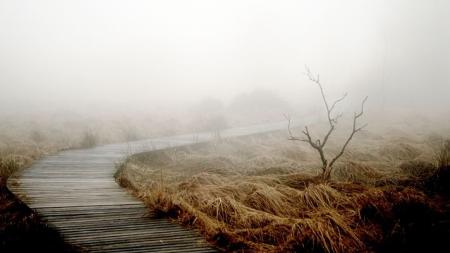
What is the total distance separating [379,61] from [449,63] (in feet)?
42.9

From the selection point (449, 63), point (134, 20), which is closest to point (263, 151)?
point (449, 63)

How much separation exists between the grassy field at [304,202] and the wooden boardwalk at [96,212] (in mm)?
282

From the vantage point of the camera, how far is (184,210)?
17.9ft

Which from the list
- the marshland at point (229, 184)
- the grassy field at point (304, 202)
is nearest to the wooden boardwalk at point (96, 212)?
the marshland at point (229, 184)

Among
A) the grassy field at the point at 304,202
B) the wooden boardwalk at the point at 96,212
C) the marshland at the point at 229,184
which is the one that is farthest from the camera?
the grassy field at the point at 304,202

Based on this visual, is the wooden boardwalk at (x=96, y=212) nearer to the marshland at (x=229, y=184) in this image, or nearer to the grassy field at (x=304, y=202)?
the marshland at (x=229, y=184)

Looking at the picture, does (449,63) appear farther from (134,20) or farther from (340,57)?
(134,20)

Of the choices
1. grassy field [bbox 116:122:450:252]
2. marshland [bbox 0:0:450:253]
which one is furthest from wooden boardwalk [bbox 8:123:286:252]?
grassy field [bbox 116:122:450:252]

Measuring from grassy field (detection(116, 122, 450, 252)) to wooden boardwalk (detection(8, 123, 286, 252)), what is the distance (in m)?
0.28

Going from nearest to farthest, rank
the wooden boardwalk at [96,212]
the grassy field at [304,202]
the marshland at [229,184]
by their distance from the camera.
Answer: the wooden boardwalk at [96,212], the marshland at [229,184], the grassy field at [304,202]

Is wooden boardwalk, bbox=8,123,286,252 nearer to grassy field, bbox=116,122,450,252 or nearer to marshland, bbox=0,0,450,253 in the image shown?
marshland, bbox=0,0,450,253

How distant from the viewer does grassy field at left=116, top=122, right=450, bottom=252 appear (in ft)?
15.6

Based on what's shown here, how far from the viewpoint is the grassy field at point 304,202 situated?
4754mm

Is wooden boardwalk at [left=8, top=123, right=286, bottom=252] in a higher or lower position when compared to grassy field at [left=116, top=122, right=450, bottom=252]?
higher
